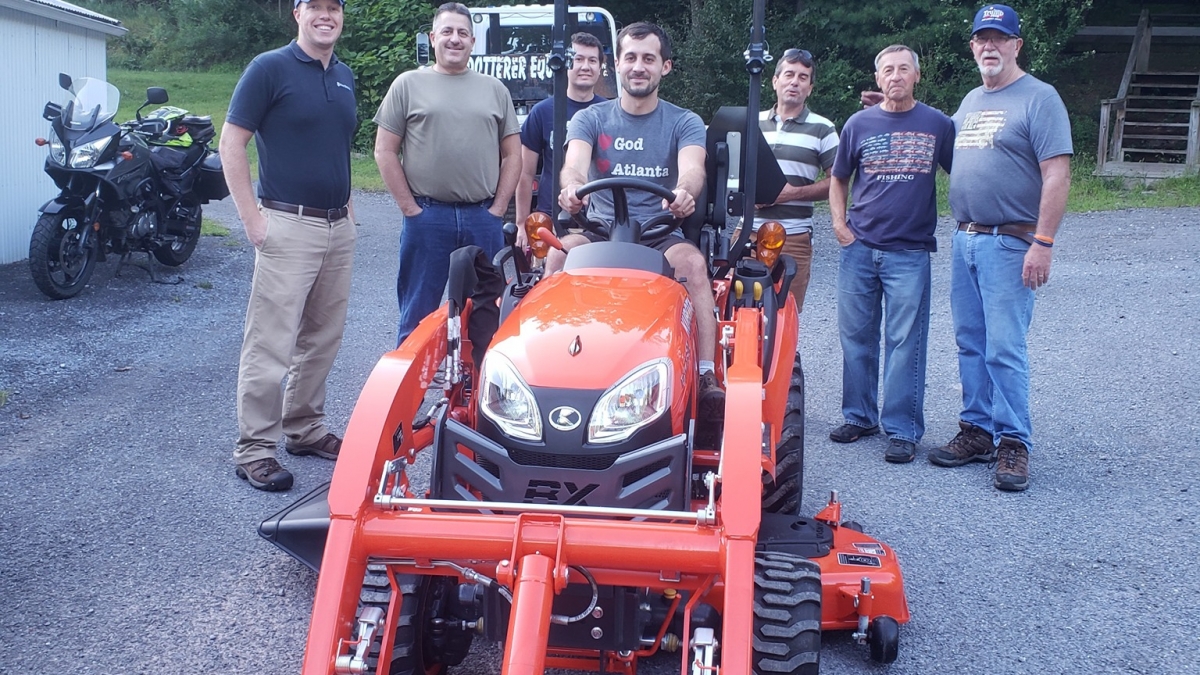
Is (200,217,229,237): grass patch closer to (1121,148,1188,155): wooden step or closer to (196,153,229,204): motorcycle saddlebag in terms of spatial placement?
(196,153,229,204): motorcycle saddlebag

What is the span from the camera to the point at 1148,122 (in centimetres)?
1802

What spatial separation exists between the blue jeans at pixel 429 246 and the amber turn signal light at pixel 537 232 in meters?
1.19

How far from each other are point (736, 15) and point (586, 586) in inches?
670

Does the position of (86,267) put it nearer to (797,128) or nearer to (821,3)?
(797,128)

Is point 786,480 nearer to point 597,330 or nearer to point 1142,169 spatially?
point 597,330

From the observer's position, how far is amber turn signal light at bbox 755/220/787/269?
4301 mm

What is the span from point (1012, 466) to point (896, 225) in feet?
4.16

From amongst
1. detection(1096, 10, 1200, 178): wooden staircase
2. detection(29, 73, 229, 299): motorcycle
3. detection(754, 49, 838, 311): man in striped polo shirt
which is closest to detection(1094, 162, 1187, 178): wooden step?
detection(1096, 10, 1200, 178): wooden staircase

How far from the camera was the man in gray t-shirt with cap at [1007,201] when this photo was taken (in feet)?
16.1

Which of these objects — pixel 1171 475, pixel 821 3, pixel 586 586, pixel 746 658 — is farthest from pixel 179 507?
pixel 821 3

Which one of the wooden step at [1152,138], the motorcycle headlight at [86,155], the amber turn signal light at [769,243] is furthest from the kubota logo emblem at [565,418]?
the wooden step at [1152,138]

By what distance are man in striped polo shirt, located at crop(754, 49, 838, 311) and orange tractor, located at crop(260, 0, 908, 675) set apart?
2.22 m

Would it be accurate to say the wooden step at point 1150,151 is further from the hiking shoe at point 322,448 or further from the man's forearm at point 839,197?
the hiking shoe at point 322,448

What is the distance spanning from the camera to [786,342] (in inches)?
164
